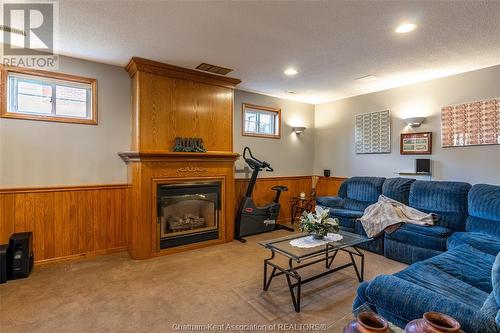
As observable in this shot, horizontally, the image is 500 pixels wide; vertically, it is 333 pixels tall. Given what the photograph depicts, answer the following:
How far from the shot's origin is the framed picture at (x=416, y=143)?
13.9 ft

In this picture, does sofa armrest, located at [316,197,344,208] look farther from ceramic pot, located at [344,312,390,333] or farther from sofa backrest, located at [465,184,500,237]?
ceramic pot, located at [344,312,390,333]

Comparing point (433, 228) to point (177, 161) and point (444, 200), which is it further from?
point (177, 161)

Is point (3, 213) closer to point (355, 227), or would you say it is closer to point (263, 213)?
point (263, 213)

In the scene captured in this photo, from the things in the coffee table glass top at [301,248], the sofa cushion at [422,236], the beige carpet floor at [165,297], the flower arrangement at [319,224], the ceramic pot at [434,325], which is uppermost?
the flower arrangement at [319,224]

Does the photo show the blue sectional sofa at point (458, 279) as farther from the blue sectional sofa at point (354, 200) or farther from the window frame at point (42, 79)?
the window frame at point (42, 79)

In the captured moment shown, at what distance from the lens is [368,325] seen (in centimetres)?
122

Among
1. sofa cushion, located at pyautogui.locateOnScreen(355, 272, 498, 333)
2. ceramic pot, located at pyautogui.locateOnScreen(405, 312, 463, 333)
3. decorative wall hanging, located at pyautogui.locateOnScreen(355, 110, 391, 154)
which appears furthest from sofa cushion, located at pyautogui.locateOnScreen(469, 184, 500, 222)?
ceramic pot, located at pyautogui.locateOnScreen(405, 312, 463, 333)

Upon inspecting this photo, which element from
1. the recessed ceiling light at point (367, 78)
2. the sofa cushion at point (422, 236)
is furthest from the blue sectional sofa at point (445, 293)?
the recessed ceiling light at point (367, 78)

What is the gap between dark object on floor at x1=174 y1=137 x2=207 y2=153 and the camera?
3816mm

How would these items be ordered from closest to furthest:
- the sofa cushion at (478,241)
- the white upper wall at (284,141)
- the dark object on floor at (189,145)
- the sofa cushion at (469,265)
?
the sofa cushion at (469,265) < the sofa cushion at (478,241) < the dark object on floor at (189,145) < the white upper wall at (284,141)

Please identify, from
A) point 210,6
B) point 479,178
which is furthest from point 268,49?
point 479,178

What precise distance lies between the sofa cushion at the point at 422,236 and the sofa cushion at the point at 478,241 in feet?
0.30

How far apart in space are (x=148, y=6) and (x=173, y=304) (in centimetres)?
268

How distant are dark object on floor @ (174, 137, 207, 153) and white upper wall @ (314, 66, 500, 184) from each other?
121 inches
